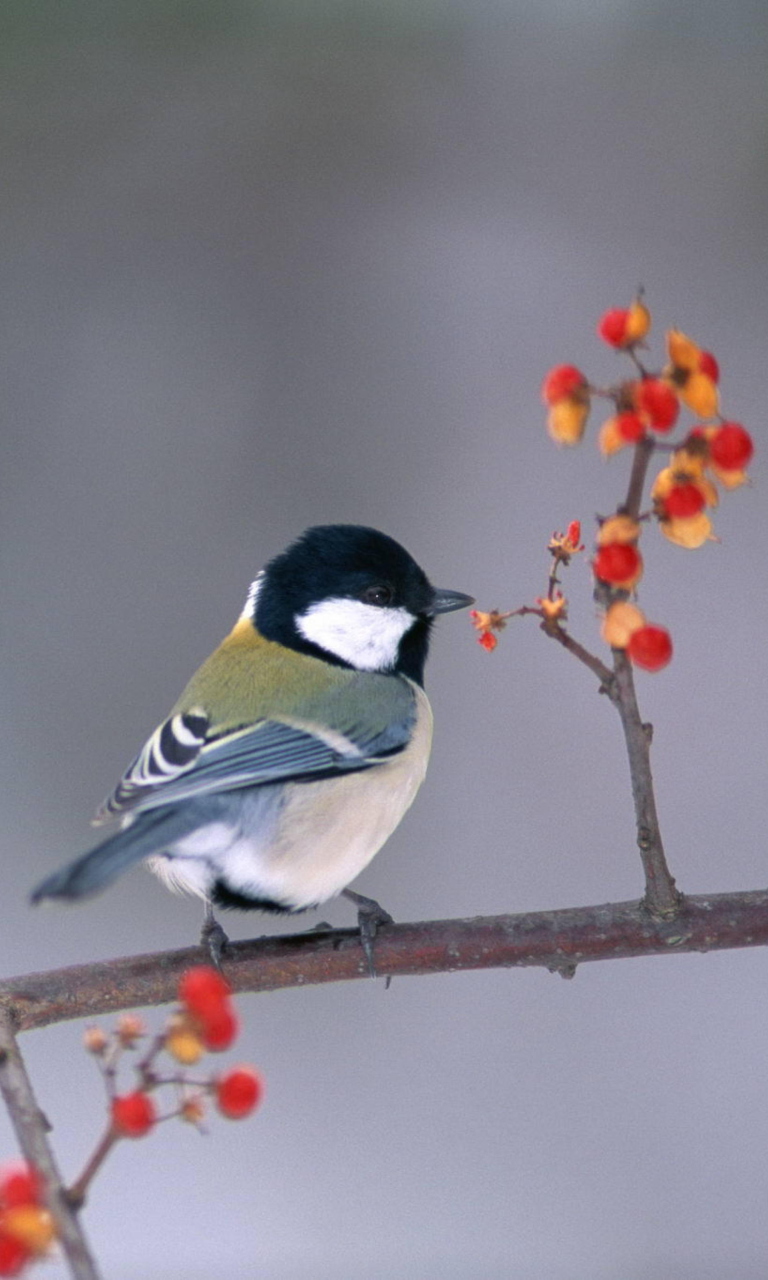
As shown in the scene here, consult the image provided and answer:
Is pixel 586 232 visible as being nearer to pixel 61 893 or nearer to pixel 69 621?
pixel 69 621

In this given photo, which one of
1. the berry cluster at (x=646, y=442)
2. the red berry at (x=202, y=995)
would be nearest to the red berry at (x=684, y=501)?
the berry cluster at (x=646, y=442)

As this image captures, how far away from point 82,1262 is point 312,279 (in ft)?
4.41

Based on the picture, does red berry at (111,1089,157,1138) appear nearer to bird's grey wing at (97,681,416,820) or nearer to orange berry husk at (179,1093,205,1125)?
orange berry husk at (179,1093,205,1125)

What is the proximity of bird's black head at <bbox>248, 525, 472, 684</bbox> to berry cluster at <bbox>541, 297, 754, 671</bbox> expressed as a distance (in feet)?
1.45

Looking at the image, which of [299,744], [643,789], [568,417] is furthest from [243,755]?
[568,417]

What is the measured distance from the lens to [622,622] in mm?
536

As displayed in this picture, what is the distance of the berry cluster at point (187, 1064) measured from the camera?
0.43 m

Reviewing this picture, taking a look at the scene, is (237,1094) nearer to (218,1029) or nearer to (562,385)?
(218,1029)

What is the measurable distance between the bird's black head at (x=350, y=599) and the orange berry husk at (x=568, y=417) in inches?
18.6

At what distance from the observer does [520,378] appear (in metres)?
1.56

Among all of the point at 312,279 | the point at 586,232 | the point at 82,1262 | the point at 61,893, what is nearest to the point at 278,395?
the point at 312,279

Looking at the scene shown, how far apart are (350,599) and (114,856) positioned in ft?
1.32

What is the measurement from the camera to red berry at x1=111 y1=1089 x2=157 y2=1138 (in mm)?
420

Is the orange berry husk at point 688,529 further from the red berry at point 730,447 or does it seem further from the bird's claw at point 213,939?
the bird's claw at point 213,939
